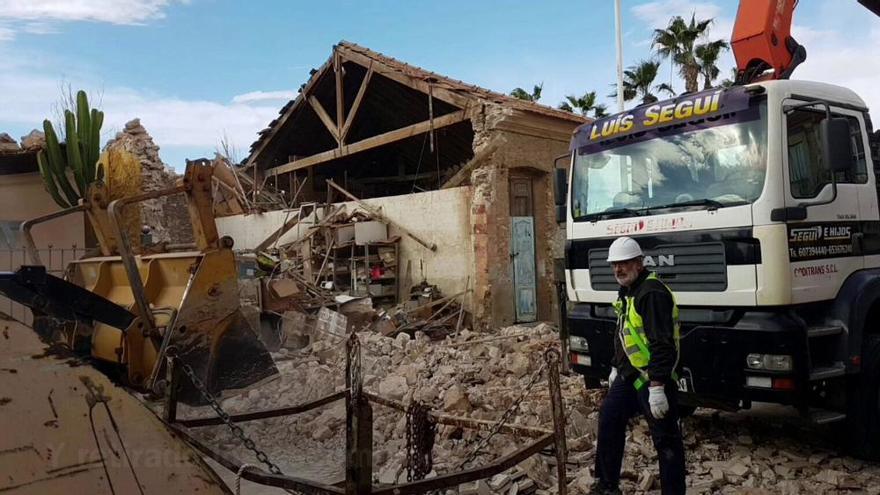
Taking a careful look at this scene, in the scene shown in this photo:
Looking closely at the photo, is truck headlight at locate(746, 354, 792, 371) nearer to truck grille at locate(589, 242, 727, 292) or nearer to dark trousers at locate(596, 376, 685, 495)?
truck grille at locate(589, 242, 727, 292)

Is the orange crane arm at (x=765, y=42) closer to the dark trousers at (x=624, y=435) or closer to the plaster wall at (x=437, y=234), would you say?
the dark trousers at (x=624, y=435)

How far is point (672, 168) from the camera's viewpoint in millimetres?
5344

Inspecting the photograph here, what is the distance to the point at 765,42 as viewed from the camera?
6125 mm

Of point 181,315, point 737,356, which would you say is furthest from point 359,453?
point 181,315

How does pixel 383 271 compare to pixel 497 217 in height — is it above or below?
below

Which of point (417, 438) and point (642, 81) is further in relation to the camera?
point (642, 81)

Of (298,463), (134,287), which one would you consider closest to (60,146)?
(134,287)

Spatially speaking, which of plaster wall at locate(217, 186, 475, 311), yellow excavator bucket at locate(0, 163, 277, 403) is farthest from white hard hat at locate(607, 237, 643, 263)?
plaster wall at locate(217, 186, 475, 311)

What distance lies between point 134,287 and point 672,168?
15.1 feet

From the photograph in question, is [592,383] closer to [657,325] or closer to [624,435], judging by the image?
[624,435]

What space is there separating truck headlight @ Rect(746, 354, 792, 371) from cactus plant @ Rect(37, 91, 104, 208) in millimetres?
13102

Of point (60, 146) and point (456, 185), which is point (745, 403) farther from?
point (60, 146)

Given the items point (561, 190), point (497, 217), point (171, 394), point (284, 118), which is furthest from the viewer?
point (284, 118)

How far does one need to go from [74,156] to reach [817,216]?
13.8 m
